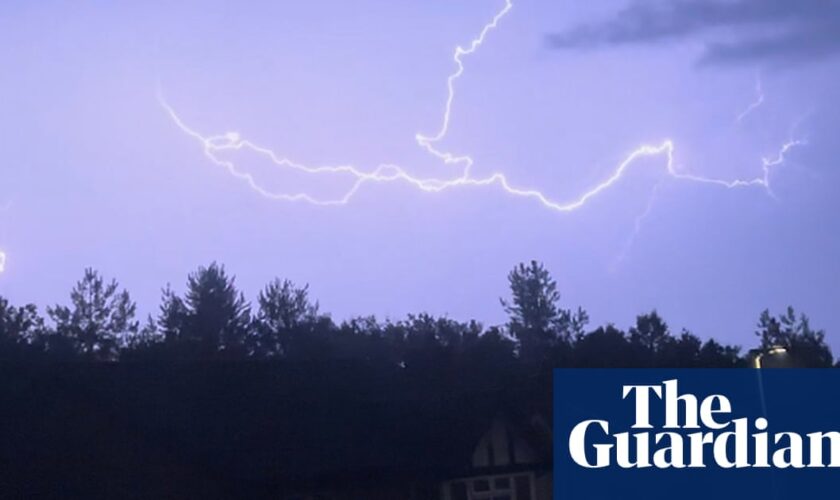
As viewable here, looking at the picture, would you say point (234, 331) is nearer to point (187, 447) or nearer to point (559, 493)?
point (187, 447)

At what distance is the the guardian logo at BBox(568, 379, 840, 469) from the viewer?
65.4 feet

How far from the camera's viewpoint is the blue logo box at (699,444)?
20078 mm

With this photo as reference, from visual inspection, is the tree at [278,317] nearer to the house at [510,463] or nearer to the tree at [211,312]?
the tree at [211,312]

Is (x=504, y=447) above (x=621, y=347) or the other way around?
the other way around

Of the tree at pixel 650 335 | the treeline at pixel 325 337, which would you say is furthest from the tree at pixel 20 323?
the tree at pixel 650 335

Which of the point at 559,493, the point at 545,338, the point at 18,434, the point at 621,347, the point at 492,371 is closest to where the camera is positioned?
the point at 559,493

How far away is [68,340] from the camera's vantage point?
5922 cm

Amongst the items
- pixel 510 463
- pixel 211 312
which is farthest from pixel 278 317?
pixel 510 463

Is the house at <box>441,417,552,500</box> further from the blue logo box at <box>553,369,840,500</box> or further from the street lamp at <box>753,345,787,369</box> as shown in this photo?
the street lamp at <box>753,345,787,369</box>

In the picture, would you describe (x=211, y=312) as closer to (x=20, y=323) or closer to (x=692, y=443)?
(x=20, y=323)

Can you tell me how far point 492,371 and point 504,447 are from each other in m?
19.9

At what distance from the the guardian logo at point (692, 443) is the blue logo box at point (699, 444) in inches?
0.6

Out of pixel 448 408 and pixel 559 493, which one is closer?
pixel 559 493

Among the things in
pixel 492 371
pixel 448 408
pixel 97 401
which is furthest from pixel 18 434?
pixel 492 371
